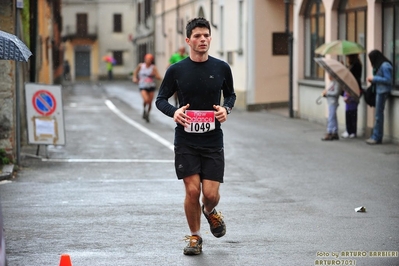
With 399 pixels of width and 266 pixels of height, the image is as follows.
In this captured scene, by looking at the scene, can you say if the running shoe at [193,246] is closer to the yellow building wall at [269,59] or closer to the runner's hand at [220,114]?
the runner's hand at [220,114]

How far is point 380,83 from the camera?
16812mm

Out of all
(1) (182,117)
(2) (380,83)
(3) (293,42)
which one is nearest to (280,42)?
(3) (293,42)

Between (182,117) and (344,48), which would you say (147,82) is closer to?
(344,48)

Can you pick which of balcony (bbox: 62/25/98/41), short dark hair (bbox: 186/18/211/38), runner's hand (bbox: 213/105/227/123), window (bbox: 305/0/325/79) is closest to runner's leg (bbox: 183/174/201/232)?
runner's hand (bbox: 213/105/227/123)

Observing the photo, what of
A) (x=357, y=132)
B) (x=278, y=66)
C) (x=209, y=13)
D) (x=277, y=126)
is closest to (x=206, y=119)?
(x=357, y=132)

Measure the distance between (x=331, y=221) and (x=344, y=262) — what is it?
2.04 metres

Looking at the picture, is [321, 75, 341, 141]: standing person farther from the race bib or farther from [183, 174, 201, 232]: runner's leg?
the race bib

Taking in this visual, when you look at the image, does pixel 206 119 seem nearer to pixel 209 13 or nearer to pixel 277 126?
pixel 277 126

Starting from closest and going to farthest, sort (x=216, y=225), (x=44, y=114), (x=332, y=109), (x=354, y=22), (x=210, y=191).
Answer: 1. (x=210, y=191)
2. (x=216, y=225)
3. (x=44, y=114)
4. (x=332, y=109)
5. (x=354, y=22)

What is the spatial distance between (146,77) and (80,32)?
64.6 m

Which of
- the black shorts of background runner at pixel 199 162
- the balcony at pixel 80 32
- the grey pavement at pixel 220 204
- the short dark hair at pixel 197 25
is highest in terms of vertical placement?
the balcony at pixel 80 32

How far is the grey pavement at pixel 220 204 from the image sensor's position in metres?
7.52

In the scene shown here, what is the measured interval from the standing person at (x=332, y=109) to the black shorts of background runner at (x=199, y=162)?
→ 10.8 m

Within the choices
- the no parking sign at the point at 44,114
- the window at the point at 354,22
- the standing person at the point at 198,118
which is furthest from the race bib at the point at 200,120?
the window at the point at 354,22
